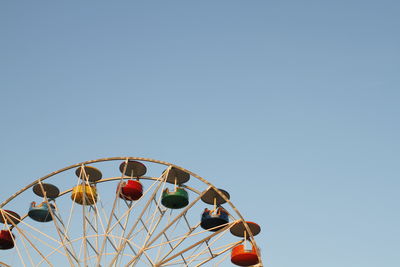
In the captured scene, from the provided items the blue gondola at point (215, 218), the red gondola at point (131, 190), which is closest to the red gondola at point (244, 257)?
the blue gondola at point (215, 218)

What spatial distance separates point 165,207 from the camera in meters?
18.2

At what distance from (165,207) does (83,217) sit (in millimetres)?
2995

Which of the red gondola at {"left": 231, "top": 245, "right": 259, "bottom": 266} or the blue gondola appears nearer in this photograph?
the red gondola at {"left": 231, "top": 245, "right": 259, "bottom": 266}

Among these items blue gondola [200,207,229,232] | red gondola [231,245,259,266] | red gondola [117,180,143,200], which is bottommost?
red gondola [231,245,259,266]

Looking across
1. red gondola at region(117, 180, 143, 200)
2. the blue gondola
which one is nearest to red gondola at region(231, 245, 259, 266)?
the blue gondola

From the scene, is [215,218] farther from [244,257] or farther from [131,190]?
[131,190]

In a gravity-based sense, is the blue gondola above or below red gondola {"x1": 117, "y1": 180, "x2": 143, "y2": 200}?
below

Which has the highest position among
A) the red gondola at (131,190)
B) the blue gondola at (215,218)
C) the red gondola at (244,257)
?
the red gondola at (131,190)

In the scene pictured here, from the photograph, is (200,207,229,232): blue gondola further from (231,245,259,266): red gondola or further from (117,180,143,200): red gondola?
(117,180,143,200): red gondola

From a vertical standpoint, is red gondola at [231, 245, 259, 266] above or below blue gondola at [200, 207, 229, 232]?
below

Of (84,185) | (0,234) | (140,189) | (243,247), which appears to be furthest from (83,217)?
(243,247)

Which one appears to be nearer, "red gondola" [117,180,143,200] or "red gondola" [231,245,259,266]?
"red gondola" [231,245,259,266]

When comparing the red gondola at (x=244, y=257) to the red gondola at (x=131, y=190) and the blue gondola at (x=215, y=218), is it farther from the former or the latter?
the red gondola at (x=131, y=190)

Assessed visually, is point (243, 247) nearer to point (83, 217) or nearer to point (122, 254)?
point (122, 254)
